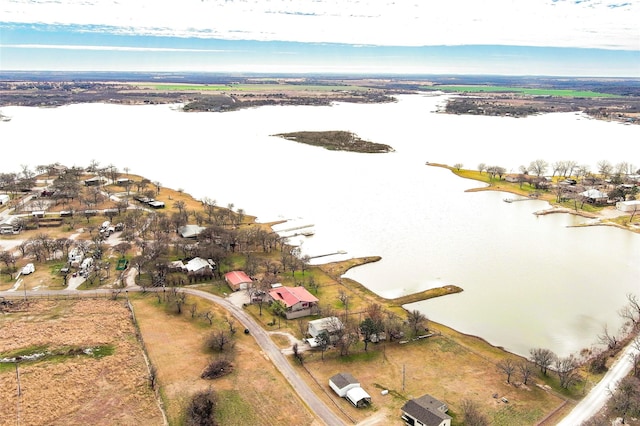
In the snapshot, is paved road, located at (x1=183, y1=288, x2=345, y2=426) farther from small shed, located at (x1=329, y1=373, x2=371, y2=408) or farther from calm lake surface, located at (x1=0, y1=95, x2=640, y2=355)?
calm lake surface, located at (x1=0, y1=95, x2=640, y2=355)

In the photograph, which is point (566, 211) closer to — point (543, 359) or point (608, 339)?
point (608, 339)

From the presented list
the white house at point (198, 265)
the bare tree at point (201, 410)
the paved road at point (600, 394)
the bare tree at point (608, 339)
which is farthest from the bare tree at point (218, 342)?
the bare tree at point (608, 339)

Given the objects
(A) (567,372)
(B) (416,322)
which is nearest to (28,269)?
(B) (416,322)

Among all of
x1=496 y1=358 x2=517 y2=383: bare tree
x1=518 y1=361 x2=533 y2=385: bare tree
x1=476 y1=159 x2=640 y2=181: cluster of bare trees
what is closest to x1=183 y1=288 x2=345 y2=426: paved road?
x1=496 y1=358 x2=517 y2=383: bare tree

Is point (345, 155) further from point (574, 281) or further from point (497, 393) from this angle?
point (497, 393)

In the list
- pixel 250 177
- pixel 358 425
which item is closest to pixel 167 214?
pixel 250 177

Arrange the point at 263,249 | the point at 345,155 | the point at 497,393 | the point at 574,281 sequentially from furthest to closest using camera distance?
the point at 345,155
the point at 263,249
the point at 574,281
the point at 497,393

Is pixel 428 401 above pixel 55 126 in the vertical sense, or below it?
below
